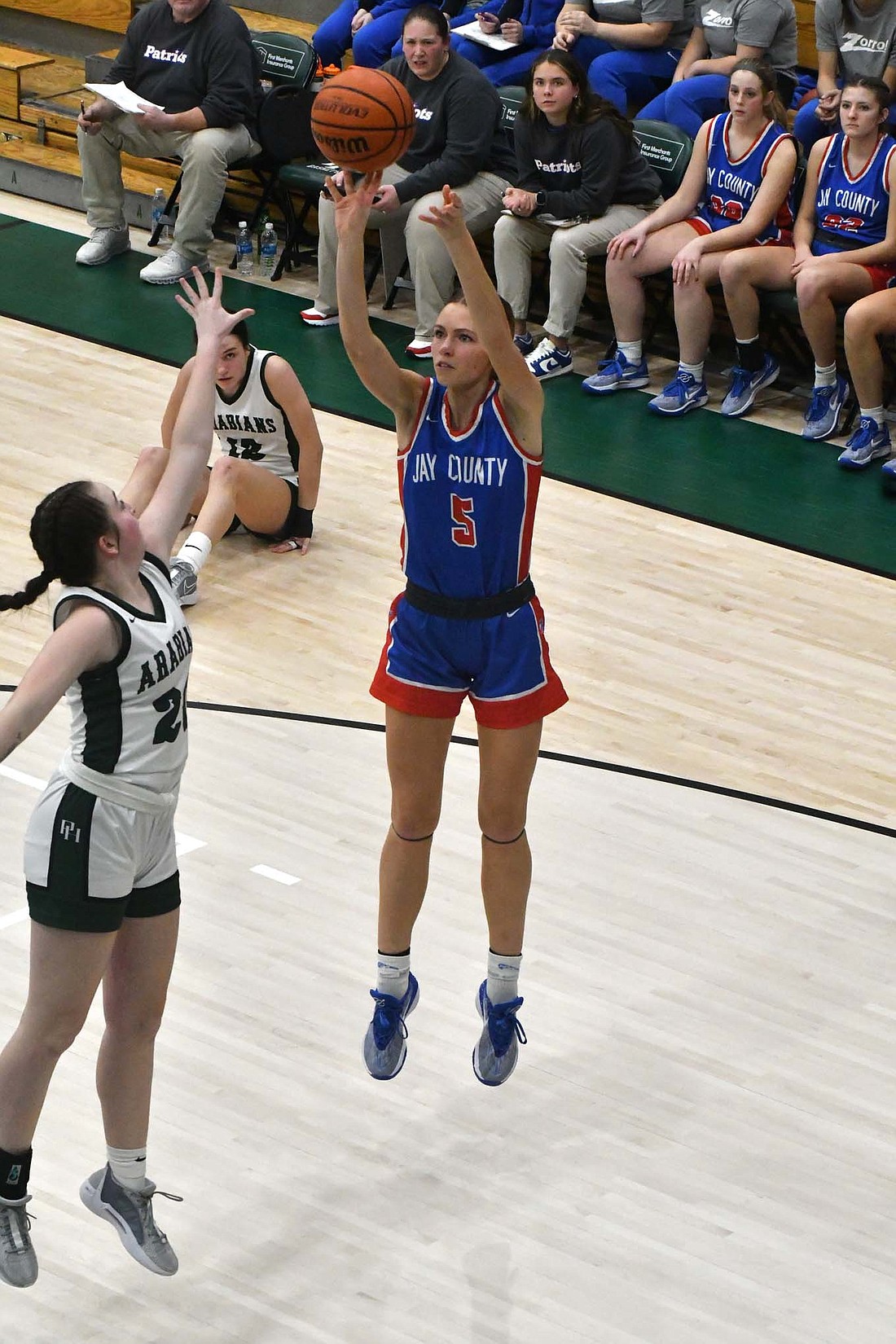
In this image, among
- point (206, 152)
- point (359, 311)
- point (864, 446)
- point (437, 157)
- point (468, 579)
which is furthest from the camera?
point (206, 152)

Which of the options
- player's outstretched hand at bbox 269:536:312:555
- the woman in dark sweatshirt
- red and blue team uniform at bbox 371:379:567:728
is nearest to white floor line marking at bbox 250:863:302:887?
red and blue team uniform at bbox 371:379:567:728

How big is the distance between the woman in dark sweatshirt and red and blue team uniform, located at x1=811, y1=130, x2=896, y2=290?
0.91 metres

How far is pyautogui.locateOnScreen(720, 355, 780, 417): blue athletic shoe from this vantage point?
8078 millimetres

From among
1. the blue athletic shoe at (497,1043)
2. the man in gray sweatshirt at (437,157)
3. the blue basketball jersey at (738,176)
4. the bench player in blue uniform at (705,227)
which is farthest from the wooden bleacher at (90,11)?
the blue athletic shoe at (497,1043)

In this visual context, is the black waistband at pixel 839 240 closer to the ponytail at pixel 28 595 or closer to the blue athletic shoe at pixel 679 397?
the blue athletic shoe at pixel 679 397

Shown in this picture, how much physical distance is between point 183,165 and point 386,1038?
6610 mm

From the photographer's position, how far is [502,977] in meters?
3.84

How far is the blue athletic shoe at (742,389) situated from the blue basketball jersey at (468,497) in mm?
4721

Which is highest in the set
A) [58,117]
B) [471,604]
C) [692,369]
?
[471,604]

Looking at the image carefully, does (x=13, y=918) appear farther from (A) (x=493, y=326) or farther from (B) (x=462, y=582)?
(A) (x=493, y=326)

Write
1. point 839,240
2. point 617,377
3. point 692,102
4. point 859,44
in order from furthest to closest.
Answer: point 692,102
point 617,377
point 859,44
point 839,240

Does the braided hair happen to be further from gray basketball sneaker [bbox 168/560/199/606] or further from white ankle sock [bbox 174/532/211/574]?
white ankle sock [bbox 174/532/211/574]

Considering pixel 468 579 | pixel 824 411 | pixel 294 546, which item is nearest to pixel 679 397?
pixel 824 411

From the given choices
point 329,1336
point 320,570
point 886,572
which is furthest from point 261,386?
point 329,1336
